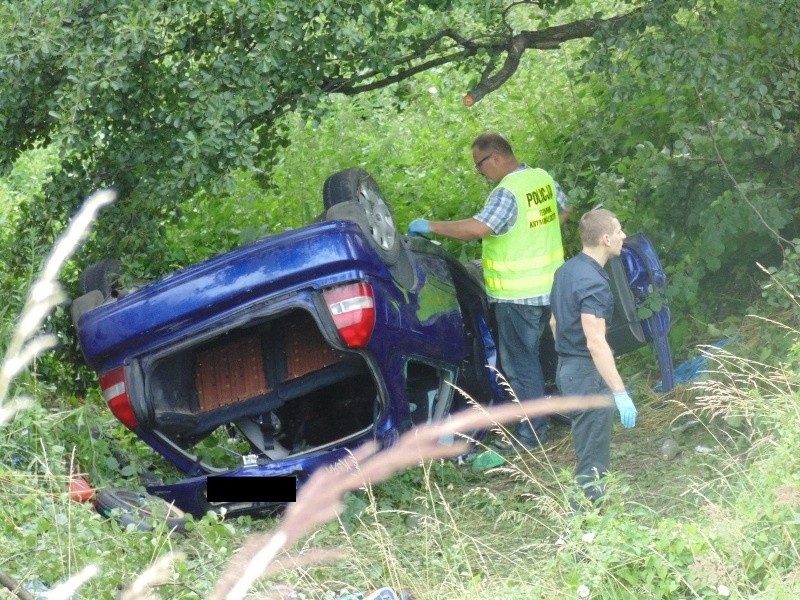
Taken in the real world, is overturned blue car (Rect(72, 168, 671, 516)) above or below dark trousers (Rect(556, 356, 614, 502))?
above

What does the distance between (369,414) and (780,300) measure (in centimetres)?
247

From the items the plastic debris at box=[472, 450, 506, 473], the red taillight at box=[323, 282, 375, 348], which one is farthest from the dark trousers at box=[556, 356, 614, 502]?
the plastic debris at box=[472, 450, 506, 473]

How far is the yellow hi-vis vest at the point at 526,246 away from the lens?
24.9 feet

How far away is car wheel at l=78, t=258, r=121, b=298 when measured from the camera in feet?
22.6

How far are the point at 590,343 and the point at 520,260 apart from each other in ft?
6.06

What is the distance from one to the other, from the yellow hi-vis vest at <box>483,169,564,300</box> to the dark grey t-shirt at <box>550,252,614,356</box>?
4.64 ft

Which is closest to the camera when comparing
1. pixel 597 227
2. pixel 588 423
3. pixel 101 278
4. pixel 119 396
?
pixel 588 423

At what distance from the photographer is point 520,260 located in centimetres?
761

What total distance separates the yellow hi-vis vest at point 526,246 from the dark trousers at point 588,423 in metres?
1.54

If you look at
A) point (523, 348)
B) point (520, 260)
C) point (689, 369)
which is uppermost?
point (520, 260)

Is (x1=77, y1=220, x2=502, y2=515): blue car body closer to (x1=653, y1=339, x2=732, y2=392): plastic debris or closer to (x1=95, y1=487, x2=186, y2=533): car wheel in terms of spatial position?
(x1=95, y1=487, x2=186, y2=533): car wheel

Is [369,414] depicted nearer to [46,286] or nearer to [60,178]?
[60,178]

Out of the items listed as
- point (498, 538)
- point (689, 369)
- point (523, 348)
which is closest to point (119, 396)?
point (498, 538)

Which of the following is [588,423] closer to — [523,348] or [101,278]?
[523,348]
